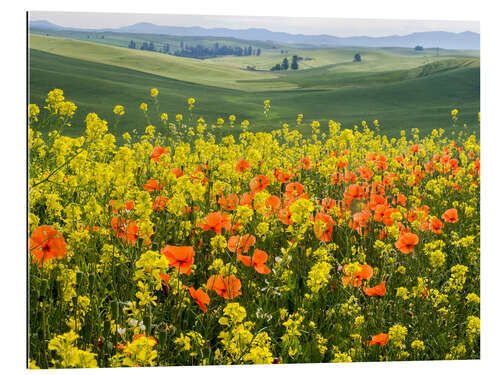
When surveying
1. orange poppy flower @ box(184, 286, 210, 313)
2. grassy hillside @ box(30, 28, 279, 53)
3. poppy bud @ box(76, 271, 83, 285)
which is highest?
grassy hillside @ box(30, 28, 279, 53)

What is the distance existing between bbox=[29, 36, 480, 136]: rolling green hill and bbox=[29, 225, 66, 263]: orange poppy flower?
2.34 ft

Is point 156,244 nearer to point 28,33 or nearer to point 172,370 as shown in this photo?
point 172,370

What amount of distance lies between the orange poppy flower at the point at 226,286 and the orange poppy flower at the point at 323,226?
642 millimetres

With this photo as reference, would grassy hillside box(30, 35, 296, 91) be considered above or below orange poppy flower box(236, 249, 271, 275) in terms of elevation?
above

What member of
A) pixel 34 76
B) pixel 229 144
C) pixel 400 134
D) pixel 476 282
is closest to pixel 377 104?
pixel 400 134

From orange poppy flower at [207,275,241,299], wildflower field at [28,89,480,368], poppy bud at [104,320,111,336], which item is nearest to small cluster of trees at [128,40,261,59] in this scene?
wildflower field at [28,89,480,368]

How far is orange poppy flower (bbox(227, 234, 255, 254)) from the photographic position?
9.31 feet

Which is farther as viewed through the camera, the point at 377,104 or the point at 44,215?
the point at 377,104

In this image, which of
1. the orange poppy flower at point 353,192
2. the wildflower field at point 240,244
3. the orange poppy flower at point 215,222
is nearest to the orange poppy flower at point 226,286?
the wildflower field at point 240,244

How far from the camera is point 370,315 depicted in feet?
9.84

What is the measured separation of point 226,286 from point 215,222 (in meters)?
0.40

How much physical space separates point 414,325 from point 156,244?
4.77ft

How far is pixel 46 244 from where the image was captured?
→ 114 inches

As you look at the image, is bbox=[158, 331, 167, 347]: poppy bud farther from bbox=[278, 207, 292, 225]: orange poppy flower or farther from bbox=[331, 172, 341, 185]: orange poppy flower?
bbox=[331, 172, 341, 185]: orange poppy flower
